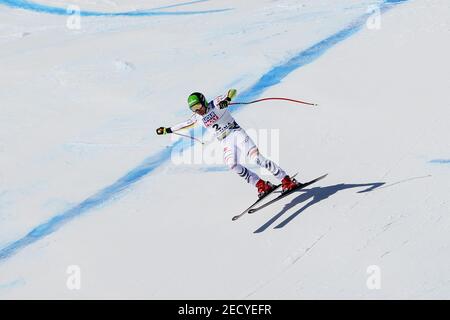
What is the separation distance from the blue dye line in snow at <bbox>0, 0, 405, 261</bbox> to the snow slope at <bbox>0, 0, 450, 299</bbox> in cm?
4

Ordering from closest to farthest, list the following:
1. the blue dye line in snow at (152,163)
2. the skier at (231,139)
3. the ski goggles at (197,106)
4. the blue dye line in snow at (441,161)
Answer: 1. the ski goggles at (197,106)
2. the skier at (231,139)
3. the blue dye line in snow at (152,163)
4. the blue dye line in snow at (441,161)

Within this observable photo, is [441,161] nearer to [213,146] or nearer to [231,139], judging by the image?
[231,139]

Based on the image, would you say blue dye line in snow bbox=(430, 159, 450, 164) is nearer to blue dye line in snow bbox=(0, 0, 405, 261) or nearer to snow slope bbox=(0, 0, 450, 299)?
snow slope bbox=(0, 0, 450, 299)

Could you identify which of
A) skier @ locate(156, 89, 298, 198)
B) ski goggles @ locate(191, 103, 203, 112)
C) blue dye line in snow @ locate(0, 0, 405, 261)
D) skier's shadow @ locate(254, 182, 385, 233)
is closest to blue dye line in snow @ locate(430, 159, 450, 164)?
skier's shadow @ locate(254, 182, 385, 233)

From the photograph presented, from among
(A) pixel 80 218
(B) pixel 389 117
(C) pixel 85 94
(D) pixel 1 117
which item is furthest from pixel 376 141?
(D) pixel 1 117

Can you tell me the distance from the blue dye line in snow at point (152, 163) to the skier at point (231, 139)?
203cm

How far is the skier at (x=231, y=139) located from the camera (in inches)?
344

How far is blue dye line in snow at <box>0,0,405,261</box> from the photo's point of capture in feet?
31.3

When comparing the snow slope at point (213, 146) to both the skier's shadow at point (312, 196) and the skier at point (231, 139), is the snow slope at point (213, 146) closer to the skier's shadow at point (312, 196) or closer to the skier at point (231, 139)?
the skier's shadow at point (312, 196)

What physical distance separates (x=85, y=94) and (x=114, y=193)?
3735 mm

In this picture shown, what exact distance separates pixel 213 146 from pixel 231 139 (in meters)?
2.62

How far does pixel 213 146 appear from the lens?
37.8 ft

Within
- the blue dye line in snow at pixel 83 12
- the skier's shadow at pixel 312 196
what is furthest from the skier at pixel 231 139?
the blue dye line in snow at pixel 83 12

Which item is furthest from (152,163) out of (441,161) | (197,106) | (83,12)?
(83,12)
